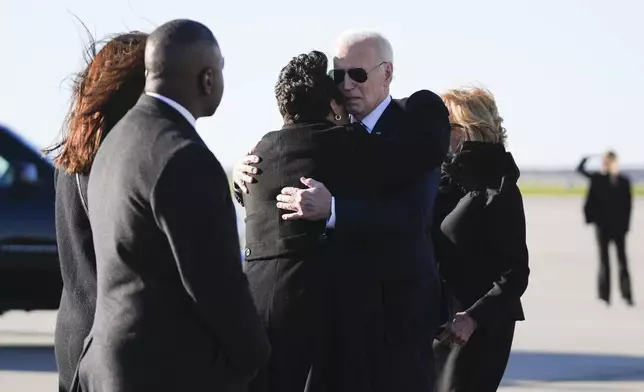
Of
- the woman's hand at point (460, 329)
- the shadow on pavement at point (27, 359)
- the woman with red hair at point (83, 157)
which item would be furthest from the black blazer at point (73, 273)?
the shadow on pavement at point (27, 359)

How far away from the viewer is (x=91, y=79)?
4434 millimetres

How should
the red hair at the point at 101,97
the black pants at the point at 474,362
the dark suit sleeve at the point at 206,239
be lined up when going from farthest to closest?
the black pants at the point at 474,362 < the red hair at the point at 101,97 < the dark suit sleeve at the point at 206,239

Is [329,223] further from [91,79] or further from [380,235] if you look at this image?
[91,79]

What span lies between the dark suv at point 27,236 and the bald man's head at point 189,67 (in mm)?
7628

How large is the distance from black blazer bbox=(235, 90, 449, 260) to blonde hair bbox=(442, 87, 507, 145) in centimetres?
83

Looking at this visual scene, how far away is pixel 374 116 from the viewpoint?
519cm

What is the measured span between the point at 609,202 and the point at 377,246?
475 inches

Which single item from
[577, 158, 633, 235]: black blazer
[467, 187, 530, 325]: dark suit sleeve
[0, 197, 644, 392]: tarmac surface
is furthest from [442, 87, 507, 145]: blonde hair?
[577, 158, 633, 235]: black blazer

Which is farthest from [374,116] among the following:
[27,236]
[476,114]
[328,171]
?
[27,236]

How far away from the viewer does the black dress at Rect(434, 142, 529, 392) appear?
18.8ft

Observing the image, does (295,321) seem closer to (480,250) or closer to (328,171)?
(328,171)

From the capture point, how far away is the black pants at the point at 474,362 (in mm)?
5727

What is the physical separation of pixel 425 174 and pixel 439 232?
33.0 inches

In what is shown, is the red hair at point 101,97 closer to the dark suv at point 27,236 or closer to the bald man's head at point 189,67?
the bald man's head at point 189,67
